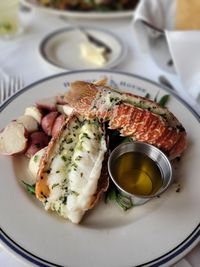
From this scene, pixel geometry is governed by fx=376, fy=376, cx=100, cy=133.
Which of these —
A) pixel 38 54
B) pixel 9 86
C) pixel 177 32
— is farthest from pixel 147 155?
pixel 38 54

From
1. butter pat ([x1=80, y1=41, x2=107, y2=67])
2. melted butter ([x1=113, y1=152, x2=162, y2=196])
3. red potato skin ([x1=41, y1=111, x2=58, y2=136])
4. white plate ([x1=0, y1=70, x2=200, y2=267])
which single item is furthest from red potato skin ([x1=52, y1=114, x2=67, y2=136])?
butter pat ([x1=80, y1=41, x2=107, y2=67])

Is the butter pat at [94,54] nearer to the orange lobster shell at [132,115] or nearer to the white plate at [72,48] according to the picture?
the white plate at [72,48]

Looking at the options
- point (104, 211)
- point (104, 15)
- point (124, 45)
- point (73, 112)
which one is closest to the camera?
point (104, 211)

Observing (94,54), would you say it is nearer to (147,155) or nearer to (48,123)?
(48,123)

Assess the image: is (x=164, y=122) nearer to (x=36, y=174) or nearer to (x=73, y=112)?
(x=73, y=112)

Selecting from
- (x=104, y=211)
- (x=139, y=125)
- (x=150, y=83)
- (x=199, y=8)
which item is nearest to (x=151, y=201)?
(x=104, y=211)
